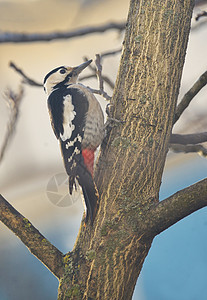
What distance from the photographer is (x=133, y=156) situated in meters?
1.18

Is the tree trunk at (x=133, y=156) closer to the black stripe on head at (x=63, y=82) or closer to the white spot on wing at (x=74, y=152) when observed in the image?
the white spot on wing at (x=74, y=152)

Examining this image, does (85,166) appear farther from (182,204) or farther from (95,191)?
(182,204)

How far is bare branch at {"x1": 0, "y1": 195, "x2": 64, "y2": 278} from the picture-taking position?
115 centimetres

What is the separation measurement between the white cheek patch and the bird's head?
0.58 feet

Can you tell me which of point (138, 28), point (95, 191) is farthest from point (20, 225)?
point (138, 28)

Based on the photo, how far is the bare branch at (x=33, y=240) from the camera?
3.77 feet

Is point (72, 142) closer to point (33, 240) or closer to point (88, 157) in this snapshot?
point (88, 157)

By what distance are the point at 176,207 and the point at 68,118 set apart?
0.65 metres

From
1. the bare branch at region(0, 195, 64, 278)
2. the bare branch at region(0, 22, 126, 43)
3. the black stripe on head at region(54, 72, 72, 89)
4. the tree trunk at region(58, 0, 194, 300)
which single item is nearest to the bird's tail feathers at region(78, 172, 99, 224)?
the tree trunk at region(58, 0, 194, 300)

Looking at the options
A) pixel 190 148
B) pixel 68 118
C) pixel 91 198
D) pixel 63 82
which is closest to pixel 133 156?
pixel 91 198

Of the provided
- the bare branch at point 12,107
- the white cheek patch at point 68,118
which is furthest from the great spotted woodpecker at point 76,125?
the bare branch at point 12,107

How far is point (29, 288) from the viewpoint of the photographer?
6.73ft

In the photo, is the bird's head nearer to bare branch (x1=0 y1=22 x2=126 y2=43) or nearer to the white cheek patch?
the white cheek patch

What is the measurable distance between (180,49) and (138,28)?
165 mm
